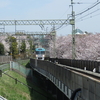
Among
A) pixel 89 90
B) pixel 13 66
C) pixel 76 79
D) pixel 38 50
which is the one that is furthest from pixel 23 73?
pixel 89 90

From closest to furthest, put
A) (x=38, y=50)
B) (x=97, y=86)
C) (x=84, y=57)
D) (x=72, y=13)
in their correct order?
(x=97, y=86)
(x=72, y=13)
(x=84, y=57)
(x=38, y=50)

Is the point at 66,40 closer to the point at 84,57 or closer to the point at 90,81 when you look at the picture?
the point at 84,57

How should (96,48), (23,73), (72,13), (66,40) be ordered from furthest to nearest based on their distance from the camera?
(66,40)
(96,48)
(23,73)
(72,13)

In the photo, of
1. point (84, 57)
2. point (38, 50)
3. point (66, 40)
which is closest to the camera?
point (84, 57)

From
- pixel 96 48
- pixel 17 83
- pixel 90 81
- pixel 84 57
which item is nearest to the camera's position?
pixel 90 81

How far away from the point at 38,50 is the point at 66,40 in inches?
481

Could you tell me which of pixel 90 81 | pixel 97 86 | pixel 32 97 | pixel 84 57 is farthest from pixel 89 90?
pixel 84 57

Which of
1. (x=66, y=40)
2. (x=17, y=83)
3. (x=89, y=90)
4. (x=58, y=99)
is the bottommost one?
(x=58, y=99)

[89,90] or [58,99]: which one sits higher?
[89,90]

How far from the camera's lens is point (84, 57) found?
5175cm

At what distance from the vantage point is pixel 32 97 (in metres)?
25.6

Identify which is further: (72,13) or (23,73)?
(23,73)

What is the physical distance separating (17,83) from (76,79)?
15.7m

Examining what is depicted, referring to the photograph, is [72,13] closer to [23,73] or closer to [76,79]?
[23,73]
